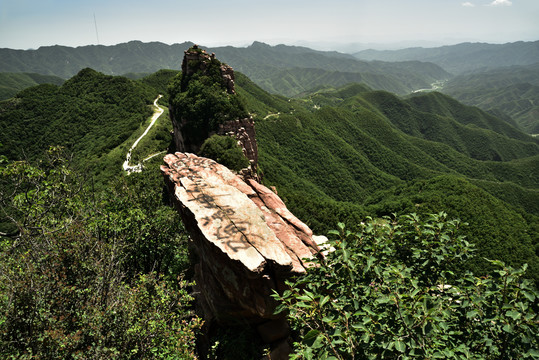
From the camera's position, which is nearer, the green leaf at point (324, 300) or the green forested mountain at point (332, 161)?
the green leaf at point (324, 300)

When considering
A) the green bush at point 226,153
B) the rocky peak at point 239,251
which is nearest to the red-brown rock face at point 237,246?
the rocky peak at point 239,251

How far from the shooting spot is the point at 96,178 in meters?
65.6

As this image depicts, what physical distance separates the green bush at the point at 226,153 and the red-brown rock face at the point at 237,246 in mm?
22063

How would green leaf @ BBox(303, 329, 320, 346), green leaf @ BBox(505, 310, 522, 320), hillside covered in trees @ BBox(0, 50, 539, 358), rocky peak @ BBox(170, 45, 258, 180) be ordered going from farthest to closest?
rocky peak @ BBox(170, 45, 258, 180), hillside covered in trees @ BBox(0, 50, 539, 358), green leaf @ BBox(303, 329, 320, 346), green leaf @ BBox(505, 310, 522, 320)

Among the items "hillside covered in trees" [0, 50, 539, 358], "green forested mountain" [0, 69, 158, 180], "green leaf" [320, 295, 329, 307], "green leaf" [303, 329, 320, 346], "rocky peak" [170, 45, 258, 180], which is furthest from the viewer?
"green forested mountain" [0, 69, 158, 180]

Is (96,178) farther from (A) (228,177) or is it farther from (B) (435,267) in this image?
(B) (435,267)

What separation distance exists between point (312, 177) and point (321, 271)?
112 meters

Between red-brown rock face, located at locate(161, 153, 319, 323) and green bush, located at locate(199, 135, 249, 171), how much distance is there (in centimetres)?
2206

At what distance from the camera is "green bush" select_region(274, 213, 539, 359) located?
629 cm

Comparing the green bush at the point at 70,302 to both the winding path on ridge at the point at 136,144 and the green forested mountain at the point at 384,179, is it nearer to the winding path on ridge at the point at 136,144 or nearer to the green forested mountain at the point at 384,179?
the winding path on ridge at the point at 136,144

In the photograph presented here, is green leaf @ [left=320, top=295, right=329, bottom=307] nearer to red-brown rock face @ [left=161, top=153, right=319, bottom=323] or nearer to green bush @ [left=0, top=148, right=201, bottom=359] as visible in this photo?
red-brown rock face @ [left=161, top=153, right=319, bottom=323]

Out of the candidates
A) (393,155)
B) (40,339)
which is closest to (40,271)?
(40,339)

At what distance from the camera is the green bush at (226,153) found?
4167 cm

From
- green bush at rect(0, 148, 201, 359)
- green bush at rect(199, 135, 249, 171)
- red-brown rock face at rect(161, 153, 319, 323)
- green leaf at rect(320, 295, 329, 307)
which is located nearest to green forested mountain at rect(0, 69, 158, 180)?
green bush at rect(199, 135, 249, 171)
